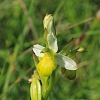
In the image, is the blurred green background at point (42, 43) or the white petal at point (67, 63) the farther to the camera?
the blurred green background at point (42, 43)

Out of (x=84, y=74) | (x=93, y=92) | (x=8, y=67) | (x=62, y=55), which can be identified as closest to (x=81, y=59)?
(x=84, y=74)

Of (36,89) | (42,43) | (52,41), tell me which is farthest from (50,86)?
(42,43)

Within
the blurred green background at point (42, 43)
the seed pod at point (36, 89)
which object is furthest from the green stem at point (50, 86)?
the blurred green background at point (42, 43)

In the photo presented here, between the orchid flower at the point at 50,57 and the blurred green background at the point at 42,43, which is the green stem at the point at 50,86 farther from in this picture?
the blurred green background at the point at 42,43

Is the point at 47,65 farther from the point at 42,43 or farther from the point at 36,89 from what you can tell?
the point at 42,43

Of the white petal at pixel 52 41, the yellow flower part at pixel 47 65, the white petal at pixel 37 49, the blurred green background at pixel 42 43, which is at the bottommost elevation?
the yellow flower part at pixel 47 65
